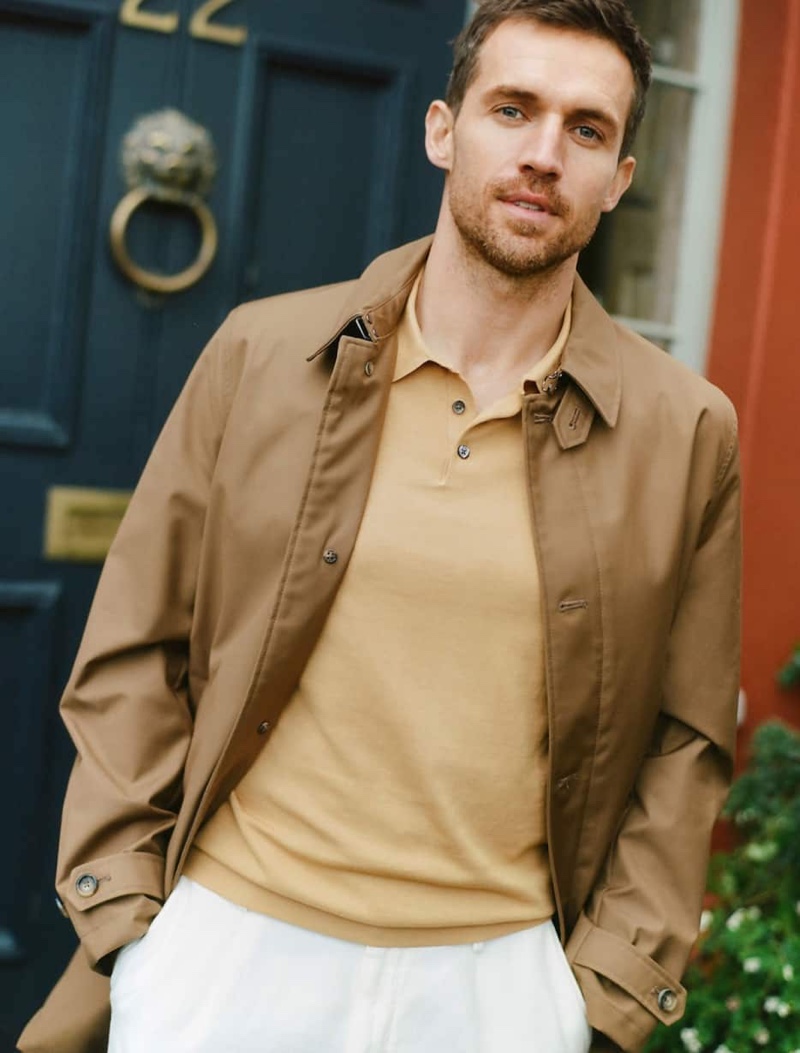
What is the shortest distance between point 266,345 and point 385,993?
0.95m

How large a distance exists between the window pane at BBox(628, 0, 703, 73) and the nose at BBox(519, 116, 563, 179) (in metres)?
1.53

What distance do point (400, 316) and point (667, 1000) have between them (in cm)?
109

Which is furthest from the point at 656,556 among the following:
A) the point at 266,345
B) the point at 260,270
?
the point at 260,270

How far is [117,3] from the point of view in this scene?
2.62 m

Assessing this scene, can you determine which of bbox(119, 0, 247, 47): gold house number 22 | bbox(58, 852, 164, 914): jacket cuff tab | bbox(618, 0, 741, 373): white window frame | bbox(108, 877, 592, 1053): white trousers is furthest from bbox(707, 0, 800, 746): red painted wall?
bbox(58, 852, 164, 914): jacket cuff tab

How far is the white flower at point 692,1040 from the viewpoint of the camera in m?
2.79

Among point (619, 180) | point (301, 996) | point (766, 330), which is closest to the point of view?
point (301, 996)

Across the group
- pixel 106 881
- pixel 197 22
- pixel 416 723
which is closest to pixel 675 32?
pixel 197 22

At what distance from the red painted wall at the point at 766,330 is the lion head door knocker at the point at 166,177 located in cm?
129

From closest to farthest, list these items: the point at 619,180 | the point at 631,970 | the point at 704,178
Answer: the point at 631,970
the point at 619,180
the point at 704,178

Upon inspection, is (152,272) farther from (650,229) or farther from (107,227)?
(650,229)

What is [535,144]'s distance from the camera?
6.33ft

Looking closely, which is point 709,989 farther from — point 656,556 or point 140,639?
point 140,639

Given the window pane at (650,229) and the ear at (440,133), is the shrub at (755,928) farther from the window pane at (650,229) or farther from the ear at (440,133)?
the ear at (440,133)
